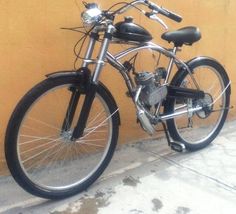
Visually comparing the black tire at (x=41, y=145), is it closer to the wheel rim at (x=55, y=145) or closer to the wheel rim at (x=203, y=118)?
the wheel rim at (x=55, y=145)

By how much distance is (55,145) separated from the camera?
10.6 feet

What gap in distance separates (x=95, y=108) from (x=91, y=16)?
944mm

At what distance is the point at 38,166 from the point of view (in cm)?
322

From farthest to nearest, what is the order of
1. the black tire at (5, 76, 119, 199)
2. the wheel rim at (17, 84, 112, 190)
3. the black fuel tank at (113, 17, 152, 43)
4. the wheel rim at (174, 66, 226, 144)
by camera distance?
the wheel rim at (174, 66, 226, 144) < the wheel rim at (17, 84, 112, 190) < the black fuel tank at (113, 17, 152, 43) < the black tire at (5, 76, 119, 199)

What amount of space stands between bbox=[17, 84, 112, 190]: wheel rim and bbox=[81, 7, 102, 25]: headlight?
1.88 feet

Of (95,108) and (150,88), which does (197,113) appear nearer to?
(150,88)

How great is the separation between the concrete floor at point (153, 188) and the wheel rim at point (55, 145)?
18 centimetres

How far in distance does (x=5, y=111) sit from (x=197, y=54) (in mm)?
2144

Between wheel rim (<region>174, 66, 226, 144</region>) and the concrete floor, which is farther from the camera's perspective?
wheel rim (<region>174, 66, 226, 144</region>)

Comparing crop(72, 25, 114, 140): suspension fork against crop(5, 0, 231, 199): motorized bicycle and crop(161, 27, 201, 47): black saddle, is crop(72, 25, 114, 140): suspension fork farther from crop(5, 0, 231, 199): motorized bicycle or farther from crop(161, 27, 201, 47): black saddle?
crop(161, 27, 201, 47): black saddle

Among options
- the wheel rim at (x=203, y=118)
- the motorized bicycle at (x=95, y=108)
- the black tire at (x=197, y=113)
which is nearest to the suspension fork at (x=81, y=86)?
the motorized bicycle at (x=95, y=108)

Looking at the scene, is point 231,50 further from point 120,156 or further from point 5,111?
point 5,111

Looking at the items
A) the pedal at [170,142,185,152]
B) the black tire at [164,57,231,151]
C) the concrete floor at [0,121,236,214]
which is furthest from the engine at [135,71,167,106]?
the concrete floor at [0,121,236,214]

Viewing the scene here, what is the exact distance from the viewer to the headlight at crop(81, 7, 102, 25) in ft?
8.75
